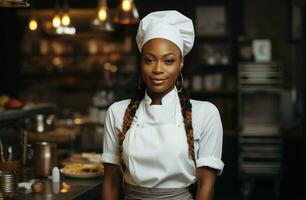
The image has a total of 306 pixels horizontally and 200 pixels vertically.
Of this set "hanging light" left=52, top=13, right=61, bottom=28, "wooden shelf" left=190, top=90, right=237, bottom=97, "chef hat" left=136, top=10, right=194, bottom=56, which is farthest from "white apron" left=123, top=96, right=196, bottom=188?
"wooden shelf" left=190, top=90, right=237, bottom=97

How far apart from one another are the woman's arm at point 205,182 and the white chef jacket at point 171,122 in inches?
1.0

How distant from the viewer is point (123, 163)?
92.0 inches

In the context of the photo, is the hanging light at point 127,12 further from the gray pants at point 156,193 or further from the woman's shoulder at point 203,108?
the gray pants at point 156,193

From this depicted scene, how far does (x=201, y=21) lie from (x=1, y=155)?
507 centimetres

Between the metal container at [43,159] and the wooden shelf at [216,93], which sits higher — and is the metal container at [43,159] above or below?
below

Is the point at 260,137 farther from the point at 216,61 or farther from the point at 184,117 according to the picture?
the point at 184,117

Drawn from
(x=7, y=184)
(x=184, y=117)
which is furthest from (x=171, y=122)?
(x=7, y=184)

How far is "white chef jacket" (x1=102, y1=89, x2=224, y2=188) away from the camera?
230 centimetres

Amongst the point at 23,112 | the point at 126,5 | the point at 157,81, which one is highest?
the point at 126,5

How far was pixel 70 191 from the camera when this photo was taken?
129 inches

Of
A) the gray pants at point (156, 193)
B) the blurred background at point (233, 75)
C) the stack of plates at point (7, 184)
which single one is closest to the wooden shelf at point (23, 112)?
the blurred background at point (233, 75)

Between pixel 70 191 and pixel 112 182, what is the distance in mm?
954

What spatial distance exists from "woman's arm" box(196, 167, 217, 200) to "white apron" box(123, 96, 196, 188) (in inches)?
1.3

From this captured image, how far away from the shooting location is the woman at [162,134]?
7.45 feet
